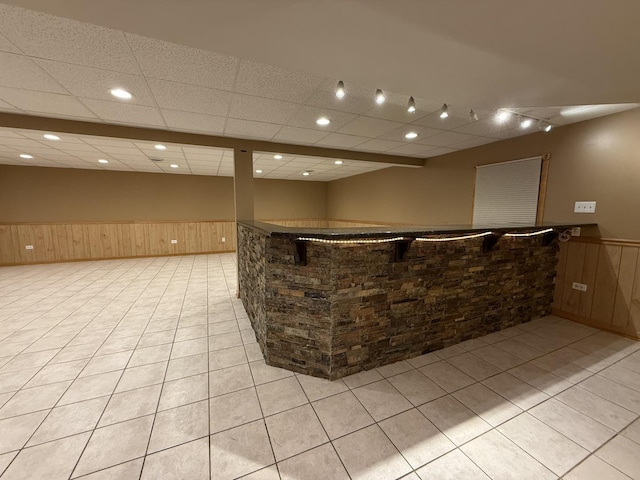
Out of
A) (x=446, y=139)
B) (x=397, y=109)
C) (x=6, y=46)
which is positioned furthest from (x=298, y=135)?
(x=6, y=46)

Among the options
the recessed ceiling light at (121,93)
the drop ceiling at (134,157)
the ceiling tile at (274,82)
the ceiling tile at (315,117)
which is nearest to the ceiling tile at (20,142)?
the drop ceiling at (134,157)

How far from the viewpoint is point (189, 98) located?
265cm

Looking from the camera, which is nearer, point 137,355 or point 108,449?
point 108,449

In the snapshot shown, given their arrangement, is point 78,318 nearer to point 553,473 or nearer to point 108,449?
point 108,449

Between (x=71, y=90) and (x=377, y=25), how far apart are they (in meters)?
2.94

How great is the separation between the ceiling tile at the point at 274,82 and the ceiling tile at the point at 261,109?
12 centimetres

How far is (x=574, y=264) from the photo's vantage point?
352 centimetres

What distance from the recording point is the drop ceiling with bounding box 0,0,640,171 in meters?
1.25

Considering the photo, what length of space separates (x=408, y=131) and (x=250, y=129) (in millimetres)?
2277

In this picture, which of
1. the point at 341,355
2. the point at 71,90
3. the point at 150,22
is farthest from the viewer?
the point at 71,90

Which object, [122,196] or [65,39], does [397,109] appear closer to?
[65,39]

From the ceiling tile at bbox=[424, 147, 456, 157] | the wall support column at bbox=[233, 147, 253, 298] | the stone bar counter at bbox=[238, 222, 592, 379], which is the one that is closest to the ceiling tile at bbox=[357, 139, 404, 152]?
the ceiling tile at bbox=[424, 147, 456, 157]

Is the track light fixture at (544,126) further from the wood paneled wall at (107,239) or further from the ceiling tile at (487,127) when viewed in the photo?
the wood paneled wall at (107,239)

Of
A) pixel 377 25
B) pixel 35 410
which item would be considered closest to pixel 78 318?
pixel 35 410
